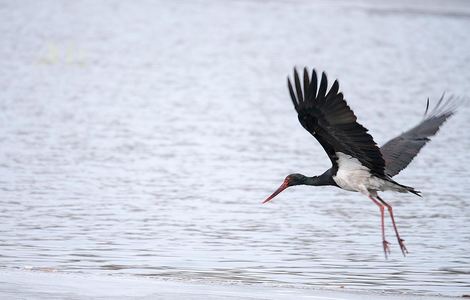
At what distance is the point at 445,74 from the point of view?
26.7m

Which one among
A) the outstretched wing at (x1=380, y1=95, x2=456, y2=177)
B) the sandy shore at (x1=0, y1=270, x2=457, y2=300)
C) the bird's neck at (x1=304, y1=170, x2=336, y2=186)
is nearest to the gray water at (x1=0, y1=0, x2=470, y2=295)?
the sandy shore at (x1=0, y1=270, x2=457, y2=300)

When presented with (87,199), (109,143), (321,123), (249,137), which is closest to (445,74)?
(249,137)

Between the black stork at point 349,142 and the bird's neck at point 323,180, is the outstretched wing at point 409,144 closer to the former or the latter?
the black stork at point 349,142

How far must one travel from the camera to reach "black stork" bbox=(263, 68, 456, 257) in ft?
29.5

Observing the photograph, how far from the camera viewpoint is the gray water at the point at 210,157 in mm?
10008

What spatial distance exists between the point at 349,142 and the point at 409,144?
147 cm

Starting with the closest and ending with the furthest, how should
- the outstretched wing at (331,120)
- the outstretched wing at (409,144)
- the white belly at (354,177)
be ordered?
the outstretched wing at (331,120)
the white belly at (354,177)
the outstretched wing at (409,144)

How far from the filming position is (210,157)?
1594 cm

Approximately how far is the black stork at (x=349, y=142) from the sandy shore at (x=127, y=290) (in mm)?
1335

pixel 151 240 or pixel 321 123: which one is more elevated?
pixel 321 123

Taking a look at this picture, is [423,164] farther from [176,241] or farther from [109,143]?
[176,241]

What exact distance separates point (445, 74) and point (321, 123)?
1800 centimetres

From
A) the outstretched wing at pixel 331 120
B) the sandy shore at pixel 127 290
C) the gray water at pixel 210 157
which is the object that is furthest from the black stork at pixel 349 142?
the sandy shore at pixel 127 290

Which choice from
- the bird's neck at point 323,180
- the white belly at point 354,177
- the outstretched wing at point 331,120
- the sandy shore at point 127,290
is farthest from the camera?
the bird's neck at point 323,180
